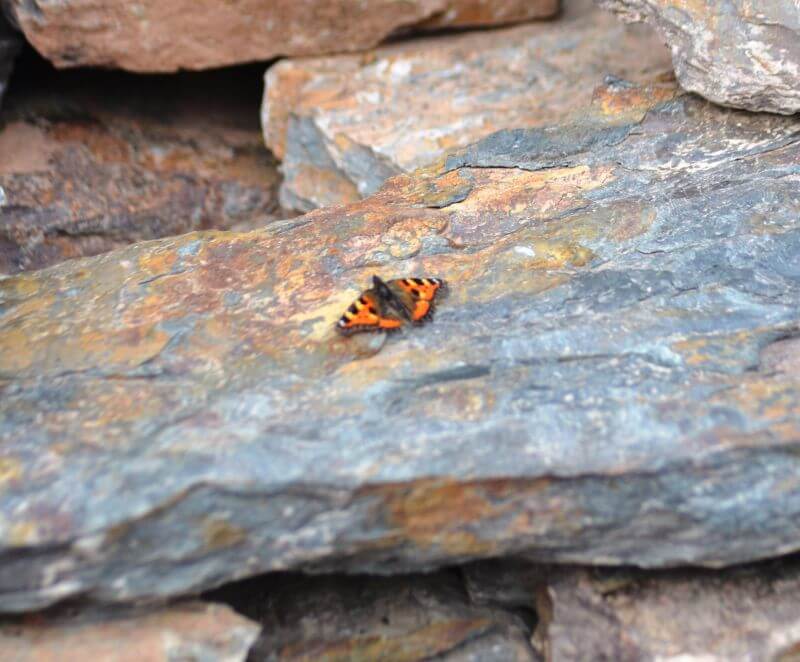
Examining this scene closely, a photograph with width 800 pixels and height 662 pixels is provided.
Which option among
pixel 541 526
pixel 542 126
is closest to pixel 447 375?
pixel 541 526

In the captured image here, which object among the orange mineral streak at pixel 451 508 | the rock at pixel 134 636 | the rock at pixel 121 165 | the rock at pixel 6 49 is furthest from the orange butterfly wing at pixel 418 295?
the rock at pixel 6 49

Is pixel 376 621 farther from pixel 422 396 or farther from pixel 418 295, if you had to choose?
pixel 418 295

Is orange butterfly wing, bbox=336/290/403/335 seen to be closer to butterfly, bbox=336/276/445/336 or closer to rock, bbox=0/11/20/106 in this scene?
butterfly, bbox=336/276/445/336

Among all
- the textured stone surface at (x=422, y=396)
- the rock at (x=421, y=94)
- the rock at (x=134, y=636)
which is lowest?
the rock at (x=134, y=636)

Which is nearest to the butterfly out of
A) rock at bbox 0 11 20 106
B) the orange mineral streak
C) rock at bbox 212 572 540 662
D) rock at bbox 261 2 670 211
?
the orange mineral streak

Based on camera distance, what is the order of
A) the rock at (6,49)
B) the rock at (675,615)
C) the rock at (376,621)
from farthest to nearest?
1. the rock at (6,49)
2. the rock at (376,621)
3. the rock at (675,615)

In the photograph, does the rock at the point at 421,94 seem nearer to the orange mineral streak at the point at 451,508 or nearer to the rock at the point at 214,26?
the rock at the point at 214,26
